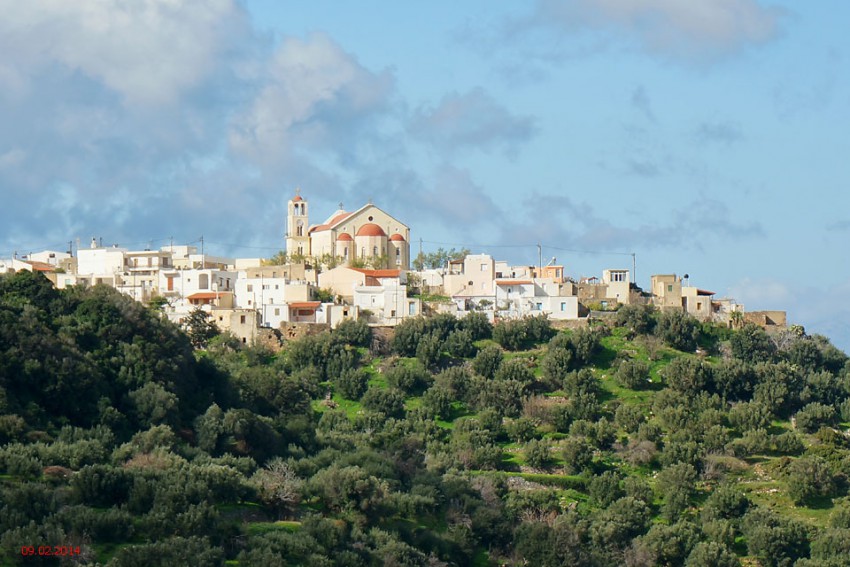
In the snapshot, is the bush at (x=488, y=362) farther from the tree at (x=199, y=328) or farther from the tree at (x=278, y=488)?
the tree at (x=278, y=488)

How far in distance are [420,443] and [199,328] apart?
46.9 ft

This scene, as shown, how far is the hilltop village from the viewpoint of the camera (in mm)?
80375

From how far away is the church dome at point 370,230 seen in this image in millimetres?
90537

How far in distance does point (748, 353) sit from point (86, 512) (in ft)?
124

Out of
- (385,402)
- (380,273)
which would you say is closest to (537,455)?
(385,402)

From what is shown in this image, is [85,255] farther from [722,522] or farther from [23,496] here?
[23,496]

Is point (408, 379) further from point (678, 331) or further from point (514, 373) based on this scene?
point (678, 331)

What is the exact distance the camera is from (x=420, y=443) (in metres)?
67.1

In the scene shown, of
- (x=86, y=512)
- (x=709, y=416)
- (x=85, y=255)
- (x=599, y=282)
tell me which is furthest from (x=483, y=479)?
(x=85, y=255)

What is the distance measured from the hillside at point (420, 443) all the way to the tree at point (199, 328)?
496mm

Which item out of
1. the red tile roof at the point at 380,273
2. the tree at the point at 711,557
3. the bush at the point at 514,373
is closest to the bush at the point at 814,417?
the bush at the point at 514,373

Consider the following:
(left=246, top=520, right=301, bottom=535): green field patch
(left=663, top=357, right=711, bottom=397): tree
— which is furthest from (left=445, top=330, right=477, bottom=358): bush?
(left=246, top=520, right=301, bottom=535): green field patch

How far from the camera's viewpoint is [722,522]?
198 feet

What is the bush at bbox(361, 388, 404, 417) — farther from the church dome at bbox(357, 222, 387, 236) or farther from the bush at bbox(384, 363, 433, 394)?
the church dome at bbox(357, 222, 387, 236)
